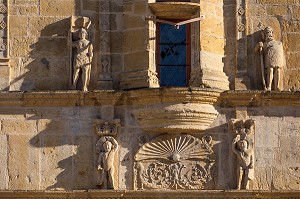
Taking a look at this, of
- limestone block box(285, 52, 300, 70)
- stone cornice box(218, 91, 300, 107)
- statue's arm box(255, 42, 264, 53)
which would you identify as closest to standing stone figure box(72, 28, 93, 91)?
stone cornice box(218, 91, 300, 107)

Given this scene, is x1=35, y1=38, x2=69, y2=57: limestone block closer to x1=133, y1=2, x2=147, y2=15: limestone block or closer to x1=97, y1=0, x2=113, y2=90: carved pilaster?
→ x1=97, y1=0, x2=113, y2=90: carved pilaster

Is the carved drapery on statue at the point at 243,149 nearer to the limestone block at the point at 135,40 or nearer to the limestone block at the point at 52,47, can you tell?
the limestone block at the point at 135,40

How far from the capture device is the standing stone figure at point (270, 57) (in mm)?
30078

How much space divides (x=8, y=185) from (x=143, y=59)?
290 cm

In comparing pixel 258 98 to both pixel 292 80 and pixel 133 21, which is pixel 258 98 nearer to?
pixel 292 80

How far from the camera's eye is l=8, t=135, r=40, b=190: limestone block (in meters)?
29.8

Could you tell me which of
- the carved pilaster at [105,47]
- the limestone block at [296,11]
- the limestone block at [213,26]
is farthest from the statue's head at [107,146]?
the limestone block at [296,11]

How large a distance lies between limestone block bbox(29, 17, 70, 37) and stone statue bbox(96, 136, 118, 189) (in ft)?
6.34

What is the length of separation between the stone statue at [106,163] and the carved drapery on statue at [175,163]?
38 centimetres

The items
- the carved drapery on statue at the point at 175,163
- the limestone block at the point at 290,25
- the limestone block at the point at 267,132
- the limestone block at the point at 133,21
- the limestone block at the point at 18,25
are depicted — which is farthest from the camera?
the limestone block at the point at 290,25

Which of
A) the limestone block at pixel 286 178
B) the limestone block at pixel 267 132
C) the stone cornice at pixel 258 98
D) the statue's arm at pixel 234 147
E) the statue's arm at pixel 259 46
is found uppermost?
the statue's arm at pixel 259 46

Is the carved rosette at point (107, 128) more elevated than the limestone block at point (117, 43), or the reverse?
the limestone block at point (117, 43)

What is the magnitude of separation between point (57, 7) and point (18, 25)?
69 cm

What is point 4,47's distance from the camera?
99.0 ft
